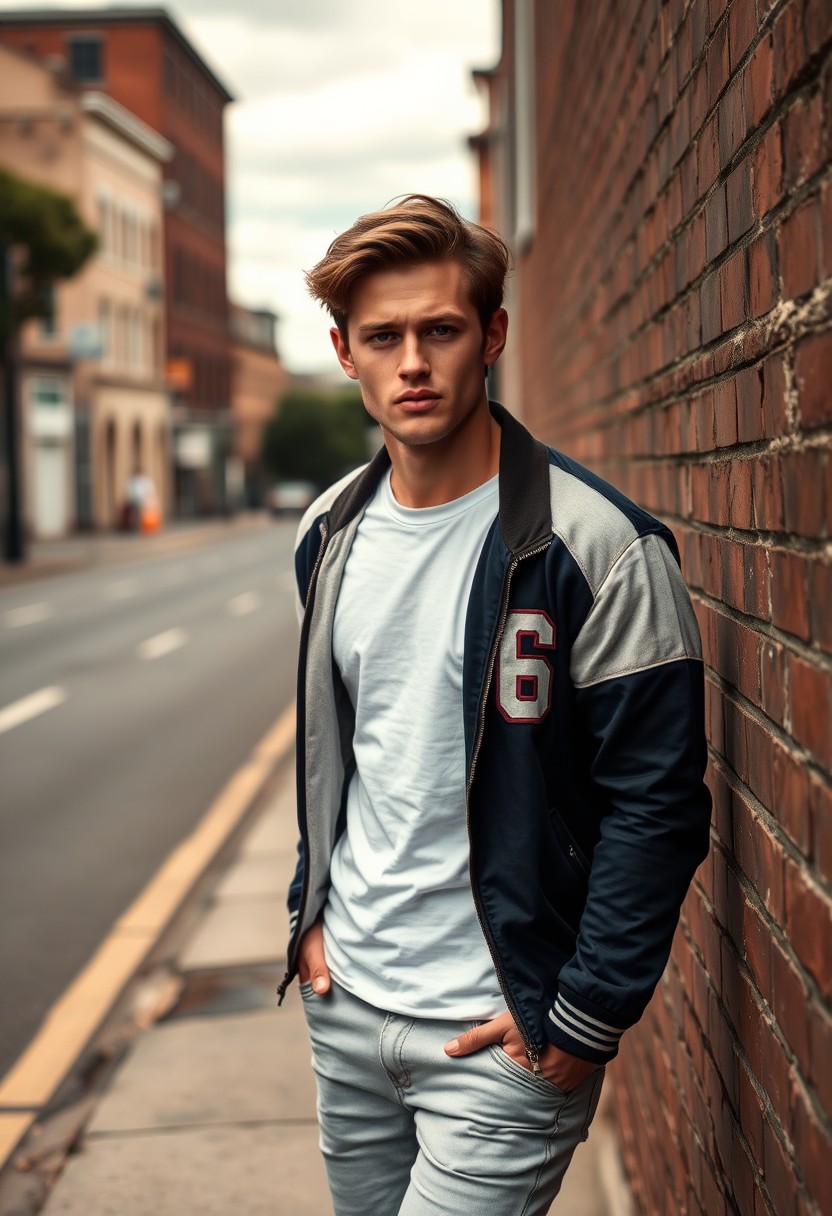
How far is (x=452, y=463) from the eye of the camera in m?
2.10

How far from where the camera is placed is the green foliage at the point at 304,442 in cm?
8538

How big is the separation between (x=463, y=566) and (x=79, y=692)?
11.3 m

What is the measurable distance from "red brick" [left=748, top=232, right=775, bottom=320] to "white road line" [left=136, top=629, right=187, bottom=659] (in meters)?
14.0

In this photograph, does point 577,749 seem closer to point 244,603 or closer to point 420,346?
point 420,346

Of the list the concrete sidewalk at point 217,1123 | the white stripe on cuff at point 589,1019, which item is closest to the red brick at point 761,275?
the white stripe on cuff at point 589,1019

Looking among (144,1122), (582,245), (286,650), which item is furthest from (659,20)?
(286,650)

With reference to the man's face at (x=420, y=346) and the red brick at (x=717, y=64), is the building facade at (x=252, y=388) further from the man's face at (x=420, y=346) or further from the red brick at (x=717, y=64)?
the red brick at (x=717, y=64)

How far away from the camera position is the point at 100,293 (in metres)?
48.8

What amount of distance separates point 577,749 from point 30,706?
1080 centimetres

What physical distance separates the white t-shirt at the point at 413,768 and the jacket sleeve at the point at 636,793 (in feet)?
0.86

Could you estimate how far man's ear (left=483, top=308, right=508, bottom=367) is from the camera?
2070mm

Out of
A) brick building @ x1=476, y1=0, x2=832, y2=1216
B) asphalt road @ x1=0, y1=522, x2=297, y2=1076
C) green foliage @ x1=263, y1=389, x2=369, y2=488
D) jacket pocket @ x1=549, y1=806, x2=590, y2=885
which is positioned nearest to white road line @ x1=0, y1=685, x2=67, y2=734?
asphalt road @ x1=0, y1=522, x2=297, y2=1076

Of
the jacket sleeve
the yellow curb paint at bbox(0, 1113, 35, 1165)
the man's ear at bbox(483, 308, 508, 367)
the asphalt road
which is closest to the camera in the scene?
the jacket sleeve

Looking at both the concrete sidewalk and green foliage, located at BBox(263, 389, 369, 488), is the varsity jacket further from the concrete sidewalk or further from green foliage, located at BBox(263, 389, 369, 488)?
green foliage, located at BBox(263, 389, 369, 488)
